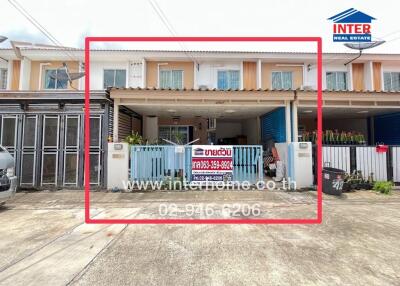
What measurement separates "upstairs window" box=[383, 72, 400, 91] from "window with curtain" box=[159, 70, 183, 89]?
502 inches

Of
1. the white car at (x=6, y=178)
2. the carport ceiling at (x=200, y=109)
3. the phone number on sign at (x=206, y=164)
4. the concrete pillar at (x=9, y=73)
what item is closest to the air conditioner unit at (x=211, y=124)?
the carport ceiling at (x=200, y=109)

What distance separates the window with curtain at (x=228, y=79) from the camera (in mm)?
13586

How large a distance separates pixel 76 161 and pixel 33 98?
2970 mm

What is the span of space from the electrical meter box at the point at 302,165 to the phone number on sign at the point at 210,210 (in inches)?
117

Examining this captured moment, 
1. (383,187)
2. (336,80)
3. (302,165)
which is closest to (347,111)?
(336,80)

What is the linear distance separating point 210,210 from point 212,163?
2740mm

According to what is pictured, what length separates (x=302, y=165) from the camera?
856cm

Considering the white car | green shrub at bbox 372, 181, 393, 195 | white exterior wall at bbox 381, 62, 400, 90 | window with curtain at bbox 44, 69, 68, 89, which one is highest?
white exterior wall at bbox 381, 62, 400, 90

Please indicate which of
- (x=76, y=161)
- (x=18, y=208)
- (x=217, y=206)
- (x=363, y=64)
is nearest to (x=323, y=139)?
(x=217, y=206)

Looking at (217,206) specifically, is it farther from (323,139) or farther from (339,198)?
(323,139)

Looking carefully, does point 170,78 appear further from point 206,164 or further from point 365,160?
point 365,160

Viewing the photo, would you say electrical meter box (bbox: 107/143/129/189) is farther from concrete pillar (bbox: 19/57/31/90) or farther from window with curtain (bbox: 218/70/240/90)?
concrete pillar (bbox: 19/57/31/90)

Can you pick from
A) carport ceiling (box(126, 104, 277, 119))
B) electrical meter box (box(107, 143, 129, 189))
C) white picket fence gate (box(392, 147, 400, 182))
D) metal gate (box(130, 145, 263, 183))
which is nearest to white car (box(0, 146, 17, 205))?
electrical meter box (box(107, 143, 129, 189))

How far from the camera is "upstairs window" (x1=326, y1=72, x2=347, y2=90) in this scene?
13.9 m
